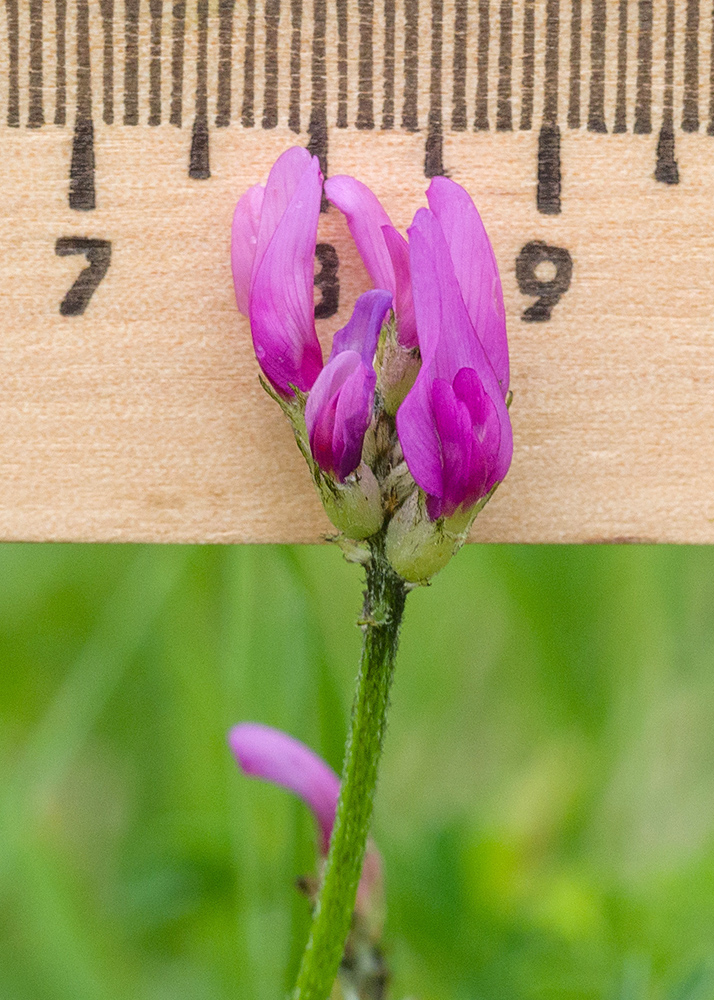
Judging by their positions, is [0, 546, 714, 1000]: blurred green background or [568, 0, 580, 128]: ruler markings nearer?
[568, 0, 580, 128]: ruler markings

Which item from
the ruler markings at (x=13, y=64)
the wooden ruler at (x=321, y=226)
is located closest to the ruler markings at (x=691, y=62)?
the wooden ruler at (x=321, y=226)

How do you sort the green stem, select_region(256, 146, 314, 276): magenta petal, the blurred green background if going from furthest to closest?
the blurred green background
select_region(256, 146, 314, 276): magenta petal
the green stem

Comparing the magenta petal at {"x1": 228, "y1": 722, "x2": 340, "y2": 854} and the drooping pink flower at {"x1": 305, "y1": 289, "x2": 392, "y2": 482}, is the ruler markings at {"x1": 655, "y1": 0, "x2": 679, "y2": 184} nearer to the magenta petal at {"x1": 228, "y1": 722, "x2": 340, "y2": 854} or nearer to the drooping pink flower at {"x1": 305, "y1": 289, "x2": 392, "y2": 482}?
the drooping pink flower at {"x1": 305, "y1": 289, "x2": 392, "y2": 482}

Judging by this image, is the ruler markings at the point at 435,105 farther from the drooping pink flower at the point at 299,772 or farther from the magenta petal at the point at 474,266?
the drooping pink flower at the point at 299,772

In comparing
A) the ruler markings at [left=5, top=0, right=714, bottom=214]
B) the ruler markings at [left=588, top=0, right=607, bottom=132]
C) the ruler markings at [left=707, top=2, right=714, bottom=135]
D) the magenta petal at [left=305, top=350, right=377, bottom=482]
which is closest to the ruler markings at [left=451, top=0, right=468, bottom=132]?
the ruler markings at [left=5, top=0, right=714, bottom=214]

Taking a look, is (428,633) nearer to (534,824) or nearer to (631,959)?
(534,824)
